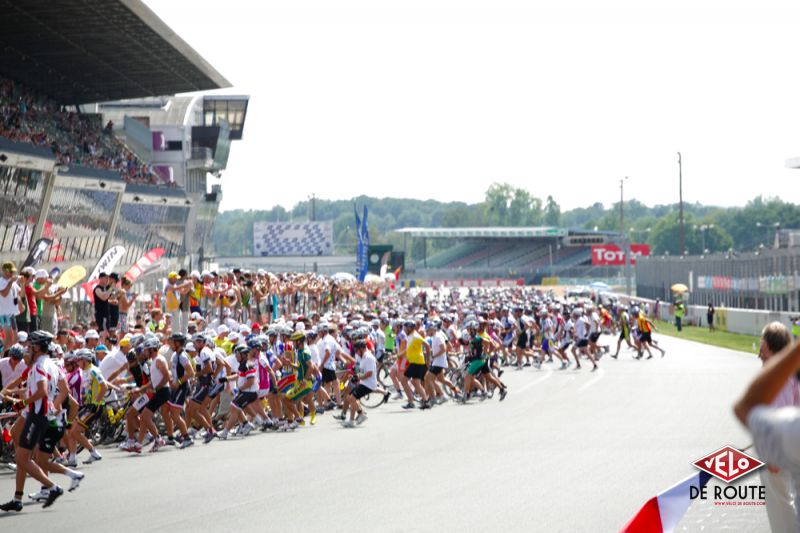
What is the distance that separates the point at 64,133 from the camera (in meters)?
42.7

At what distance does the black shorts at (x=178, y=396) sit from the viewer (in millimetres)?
17094

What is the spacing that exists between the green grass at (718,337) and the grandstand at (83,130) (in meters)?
21.5

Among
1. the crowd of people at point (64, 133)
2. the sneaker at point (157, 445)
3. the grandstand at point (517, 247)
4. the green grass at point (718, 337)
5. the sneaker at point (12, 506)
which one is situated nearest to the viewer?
the sneaker at point (12, 506)

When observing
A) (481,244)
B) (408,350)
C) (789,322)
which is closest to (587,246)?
(481,244)

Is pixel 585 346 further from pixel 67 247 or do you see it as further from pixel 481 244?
pixel 481 244

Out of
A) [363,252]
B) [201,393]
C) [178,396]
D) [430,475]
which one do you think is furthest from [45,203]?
[363,252]

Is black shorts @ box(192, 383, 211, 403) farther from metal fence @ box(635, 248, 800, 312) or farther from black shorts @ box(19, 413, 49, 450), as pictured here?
metal fence @ box(635, 248, 800, 312)

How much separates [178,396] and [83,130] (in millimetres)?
31395

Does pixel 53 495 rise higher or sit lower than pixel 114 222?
lower

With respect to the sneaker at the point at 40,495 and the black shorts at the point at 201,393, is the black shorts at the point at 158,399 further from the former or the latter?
the sneaker at the point at 40,495

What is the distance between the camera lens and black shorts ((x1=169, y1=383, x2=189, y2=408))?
56.1 feet

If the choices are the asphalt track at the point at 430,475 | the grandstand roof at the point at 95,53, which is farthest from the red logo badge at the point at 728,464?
the grandstand roof at the point at 95,53

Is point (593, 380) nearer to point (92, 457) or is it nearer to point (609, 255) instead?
point (92, 457)

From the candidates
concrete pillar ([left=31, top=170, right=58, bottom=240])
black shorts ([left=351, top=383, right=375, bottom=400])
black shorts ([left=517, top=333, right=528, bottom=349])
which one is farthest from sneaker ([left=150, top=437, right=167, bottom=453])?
black shorts ([left=517, top=333, right=528, bottom=349])
